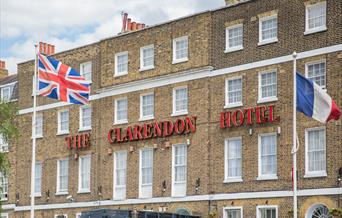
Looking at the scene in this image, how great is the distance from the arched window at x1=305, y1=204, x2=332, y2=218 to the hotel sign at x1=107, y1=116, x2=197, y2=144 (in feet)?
29.3

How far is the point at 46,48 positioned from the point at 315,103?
33240mm

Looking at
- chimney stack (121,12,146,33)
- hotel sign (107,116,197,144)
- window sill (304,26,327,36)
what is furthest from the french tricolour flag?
chimney stack (121,12,146,33)

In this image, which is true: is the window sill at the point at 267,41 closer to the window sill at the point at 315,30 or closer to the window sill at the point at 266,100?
the window sill at the point at 315,30

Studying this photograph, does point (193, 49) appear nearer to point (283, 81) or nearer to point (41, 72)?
point (283, 81)

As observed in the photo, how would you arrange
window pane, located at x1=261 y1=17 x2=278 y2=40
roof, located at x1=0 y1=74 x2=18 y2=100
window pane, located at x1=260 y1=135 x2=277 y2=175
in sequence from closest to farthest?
window pane, located at x1=260 y1=135 x2=277 y2=175 < window pane, located at x1=261 y1=17 x2=278 y2=40 < roof, located at x1=0 y1=74 x2=18 y2=100

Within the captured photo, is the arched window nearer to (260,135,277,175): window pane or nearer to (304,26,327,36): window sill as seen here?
(260,135,277,175): window pane

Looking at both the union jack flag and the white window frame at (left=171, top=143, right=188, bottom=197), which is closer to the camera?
the union jack flag

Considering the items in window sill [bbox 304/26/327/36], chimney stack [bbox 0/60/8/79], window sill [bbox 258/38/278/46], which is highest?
chimney stack [bbox 0/60/8/79]

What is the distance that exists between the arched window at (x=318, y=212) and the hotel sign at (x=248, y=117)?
4.74m

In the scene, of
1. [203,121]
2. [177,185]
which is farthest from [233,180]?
[177,185]

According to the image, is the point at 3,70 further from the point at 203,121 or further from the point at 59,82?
the point at 59,82

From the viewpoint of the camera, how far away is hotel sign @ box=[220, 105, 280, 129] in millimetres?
45781

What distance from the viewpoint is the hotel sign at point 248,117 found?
4578 cm

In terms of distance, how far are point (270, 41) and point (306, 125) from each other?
15.9 ft
